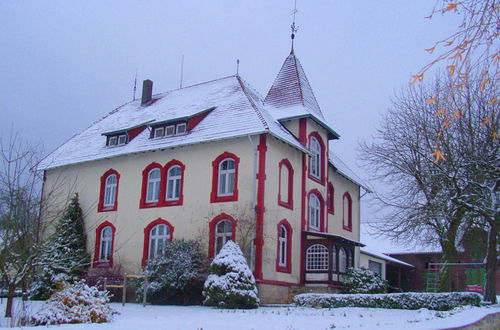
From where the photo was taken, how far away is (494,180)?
19.6 m

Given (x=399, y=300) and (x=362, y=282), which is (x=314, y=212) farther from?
(x=399, y=300)

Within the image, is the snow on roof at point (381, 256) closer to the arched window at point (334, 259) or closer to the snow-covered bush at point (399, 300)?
the arched window at point (334, 259)

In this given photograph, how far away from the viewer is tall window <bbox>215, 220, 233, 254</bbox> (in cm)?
2216

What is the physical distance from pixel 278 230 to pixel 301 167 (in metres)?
3.68

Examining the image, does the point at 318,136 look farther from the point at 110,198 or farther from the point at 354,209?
the point at 110,198

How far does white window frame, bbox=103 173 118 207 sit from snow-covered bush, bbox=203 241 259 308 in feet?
31.6

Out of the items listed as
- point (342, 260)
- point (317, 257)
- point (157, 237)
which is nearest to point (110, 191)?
point (157, 237)

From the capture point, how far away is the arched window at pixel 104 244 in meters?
25.8

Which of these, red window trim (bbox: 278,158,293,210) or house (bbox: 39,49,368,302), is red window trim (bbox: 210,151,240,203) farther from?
red window trim (bbox: 278,158,293,210)

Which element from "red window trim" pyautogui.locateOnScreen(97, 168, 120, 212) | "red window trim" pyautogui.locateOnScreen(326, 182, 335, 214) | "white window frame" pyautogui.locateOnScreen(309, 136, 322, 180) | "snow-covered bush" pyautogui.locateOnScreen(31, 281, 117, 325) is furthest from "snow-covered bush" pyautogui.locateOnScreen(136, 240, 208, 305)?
"red window trim" pyautogui.locateOnScreen(326, 182, 335, 214)

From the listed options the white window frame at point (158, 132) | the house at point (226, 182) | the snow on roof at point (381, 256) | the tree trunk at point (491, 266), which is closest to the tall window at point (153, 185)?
the house at point (226, 182)

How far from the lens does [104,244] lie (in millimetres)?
26328

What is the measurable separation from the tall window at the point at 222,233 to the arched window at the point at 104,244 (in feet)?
19.9

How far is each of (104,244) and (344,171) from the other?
1302cm
